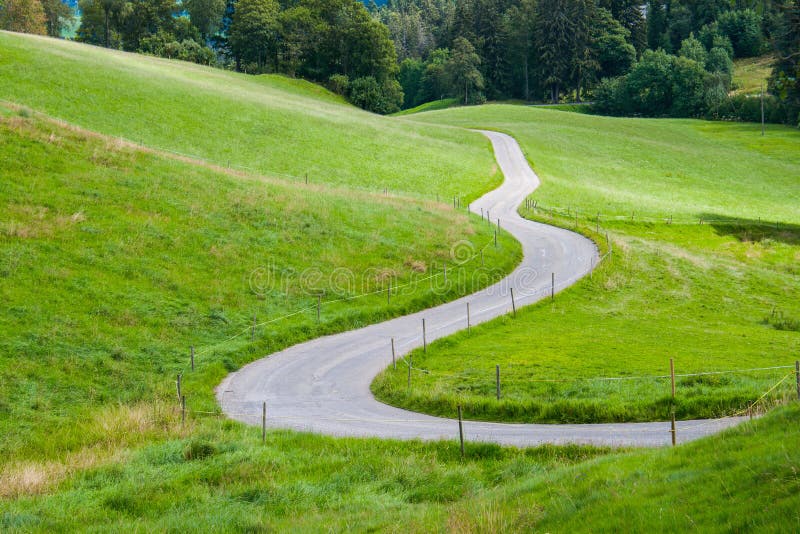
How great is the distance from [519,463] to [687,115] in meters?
140

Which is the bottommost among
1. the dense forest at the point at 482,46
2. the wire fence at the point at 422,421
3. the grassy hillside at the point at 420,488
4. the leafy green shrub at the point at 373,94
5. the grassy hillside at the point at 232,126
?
the wire fence at the point at 422,421

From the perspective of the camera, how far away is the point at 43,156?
39.3 metres

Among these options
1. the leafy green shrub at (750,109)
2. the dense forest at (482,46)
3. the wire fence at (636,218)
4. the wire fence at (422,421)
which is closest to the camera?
the wire fence at (422,421)

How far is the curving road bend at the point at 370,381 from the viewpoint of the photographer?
62.4ft

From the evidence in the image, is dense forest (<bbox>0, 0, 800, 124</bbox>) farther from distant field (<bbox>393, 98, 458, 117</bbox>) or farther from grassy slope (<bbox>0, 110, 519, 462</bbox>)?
grassy slope (<bbox>0, 110, 519, 462</bbox>)

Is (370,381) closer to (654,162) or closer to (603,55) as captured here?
(654,162)

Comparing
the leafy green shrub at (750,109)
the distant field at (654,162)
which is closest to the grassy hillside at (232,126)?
the distant field at (654,162)

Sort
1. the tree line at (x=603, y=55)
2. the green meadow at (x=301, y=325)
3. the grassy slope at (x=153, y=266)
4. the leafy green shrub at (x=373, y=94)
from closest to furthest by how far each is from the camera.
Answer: the green meadow at (x=301, y=325) < the grassy slope at (x=153, y=266) < the leafy green shrub at (x=373, y=94) < the tree line at (x=603, y=55)

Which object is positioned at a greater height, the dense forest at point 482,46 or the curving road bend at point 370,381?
the dense forest at point 482,46

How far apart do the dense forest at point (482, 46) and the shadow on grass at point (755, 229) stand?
202 ft

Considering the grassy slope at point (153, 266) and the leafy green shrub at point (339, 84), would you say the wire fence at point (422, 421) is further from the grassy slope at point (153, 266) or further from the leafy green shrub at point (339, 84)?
the leafy green shrub at point (339, 84)

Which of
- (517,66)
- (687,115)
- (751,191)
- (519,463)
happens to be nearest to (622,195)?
(751,191)

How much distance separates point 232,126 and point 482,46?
354 ft

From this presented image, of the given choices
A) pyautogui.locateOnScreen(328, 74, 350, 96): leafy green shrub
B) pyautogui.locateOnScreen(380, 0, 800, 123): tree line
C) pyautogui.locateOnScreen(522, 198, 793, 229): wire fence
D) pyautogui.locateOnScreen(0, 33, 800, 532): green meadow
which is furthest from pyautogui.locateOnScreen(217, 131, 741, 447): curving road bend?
pyautogui.locateOnScreen(380, 0, 800, 123): tree line
